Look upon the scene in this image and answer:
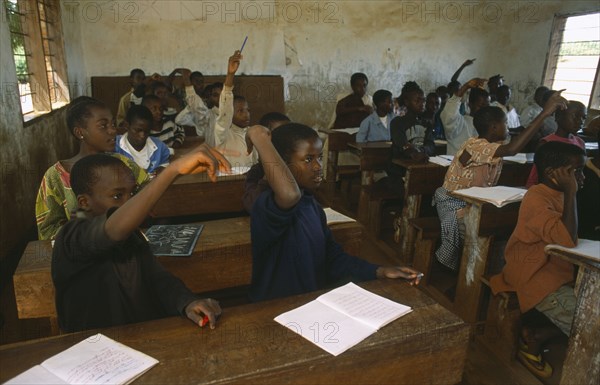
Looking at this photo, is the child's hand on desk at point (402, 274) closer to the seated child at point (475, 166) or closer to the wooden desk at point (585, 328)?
the wooden desk at point (585, 328)

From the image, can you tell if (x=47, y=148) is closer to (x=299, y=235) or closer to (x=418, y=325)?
(x=299, y=235)

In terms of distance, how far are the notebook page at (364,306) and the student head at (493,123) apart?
1893 millimetres

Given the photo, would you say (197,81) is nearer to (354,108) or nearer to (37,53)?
(37,53)

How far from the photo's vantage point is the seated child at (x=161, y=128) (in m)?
3.83

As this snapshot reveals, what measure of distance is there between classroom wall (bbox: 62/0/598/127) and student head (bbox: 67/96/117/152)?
188 inches

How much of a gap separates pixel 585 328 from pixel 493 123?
1412 mm

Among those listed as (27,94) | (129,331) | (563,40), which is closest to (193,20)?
(27,94)

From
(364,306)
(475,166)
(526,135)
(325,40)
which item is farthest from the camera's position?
(325,40)

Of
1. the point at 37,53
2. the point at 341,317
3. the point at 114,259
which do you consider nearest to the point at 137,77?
the point at 37,53

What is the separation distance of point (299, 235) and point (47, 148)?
12.3 ft

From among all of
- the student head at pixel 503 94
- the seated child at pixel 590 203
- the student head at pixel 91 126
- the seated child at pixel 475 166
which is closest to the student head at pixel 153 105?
the student head at pixel 91 126

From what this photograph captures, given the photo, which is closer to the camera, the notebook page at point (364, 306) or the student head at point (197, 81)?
the notebook page at point (364, 306)

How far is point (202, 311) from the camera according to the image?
1.10 meters

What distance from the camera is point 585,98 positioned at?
629 cm
